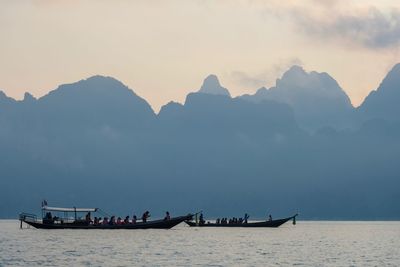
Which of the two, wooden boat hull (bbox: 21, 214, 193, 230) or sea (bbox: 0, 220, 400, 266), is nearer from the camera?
sea (bbox: 0, 220, 400, 266)

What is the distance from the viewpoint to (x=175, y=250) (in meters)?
87.9

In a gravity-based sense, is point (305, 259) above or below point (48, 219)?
below

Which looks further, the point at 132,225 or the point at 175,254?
the point at 132,225

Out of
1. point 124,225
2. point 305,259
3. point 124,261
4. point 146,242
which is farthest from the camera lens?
point 124,225

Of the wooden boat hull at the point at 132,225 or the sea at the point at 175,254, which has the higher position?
the wooden boat hull at the point at 132,225

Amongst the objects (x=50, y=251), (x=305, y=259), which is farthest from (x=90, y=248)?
(x=305, y=259)

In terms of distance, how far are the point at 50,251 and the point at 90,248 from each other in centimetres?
518

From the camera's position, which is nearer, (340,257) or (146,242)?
(340,257)

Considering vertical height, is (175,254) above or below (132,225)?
below

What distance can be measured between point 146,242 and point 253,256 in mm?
21626

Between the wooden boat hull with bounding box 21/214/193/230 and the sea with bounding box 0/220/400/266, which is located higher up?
the wooden boat hull with bounding box 21/214/193/230

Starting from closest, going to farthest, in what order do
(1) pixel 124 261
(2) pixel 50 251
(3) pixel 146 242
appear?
(1) pixel 124 261 < (2) pixel 50 251 < (3) pixel 146 242

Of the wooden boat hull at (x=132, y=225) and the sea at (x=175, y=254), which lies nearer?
the sea at (x=175, y=254)

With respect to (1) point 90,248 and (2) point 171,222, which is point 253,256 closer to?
(1) point 90,248
